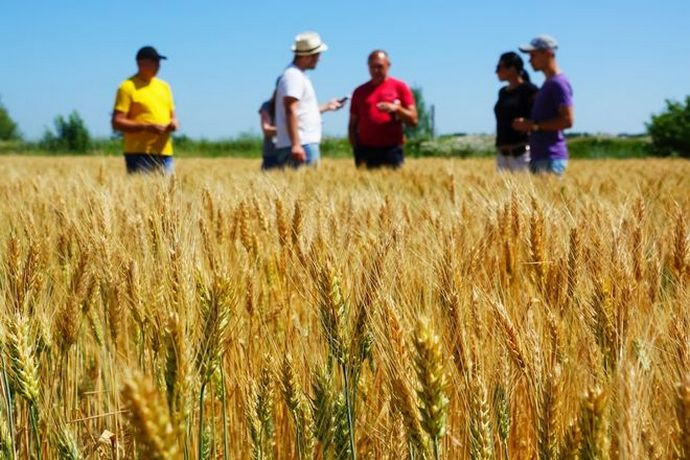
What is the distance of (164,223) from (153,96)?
11.7ft

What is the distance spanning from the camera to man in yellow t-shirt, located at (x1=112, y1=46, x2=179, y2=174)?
4785 millimetres

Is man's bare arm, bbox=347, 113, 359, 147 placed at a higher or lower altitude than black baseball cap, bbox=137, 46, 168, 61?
lower

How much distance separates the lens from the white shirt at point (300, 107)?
4672 millimetres

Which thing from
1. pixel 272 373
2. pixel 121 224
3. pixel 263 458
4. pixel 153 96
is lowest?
pixel 263 458

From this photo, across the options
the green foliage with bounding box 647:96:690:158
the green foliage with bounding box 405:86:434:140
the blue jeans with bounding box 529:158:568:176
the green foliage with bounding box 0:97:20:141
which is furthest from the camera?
the green foliage with bounding box 0:97:20:141

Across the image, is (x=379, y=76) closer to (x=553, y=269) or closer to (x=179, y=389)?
(x=553, y=269)

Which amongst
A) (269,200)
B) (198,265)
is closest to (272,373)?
(198,265)

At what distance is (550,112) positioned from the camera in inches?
175

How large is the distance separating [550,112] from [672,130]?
97.1ft

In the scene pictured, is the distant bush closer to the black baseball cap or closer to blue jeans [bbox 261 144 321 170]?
blue jeans [bbox 261 144 321 170]

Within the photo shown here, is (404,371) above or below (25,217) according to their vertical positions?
below

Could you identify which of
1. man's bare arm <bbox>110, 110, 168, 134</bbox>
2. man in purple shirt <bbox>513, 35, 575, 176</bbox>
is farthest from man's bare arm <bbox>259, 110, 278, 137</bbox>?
man in purple shirt <bbox>513, 35, 575, 176</bbox>

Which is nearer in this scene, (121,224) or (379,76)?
(121,224)

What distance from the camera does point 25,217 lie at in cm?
183
